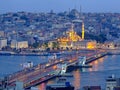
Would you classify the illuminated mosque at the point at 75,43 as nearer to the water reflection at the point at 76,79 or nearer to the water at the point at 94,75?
the water at the point at 94,75

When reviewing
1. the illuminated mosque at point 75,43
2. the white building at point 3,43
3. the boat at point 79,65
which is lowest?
the illuminated mosque at point 75,43

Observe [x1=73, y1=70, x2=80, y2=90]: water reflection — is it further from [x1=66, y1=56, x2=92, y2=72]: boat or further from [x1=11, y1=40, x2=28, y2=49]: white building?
[x1=11, y1=40, x2=28, y2=49]: white building

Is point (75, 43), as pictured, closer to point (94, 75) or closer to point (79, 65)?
point (79, 65)

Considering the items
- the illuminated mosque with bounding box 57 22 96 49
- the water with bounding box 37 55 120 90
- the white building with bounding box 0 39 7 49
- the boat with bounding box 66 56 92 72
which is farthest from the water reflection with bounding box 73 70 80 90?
the illuminated mosque with bounding box 57 22 96 49

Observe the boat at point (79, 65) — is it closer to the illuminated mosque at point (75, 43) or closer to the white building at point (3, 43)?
the white building at point (3, 43)

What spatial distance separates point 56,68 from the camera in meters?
24.6

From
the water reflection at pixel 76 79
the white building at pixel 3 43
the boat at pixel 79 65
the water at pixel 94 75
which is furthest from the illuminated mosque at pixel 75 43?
the water reflection at pixel 76 79

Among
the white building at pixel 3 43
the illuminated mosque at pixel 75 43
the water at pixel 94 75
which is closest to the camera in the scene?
the water at pixel 94 75

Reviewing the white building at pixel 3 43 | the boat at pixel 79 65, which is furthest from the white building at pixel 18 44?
the boat at pixel 79 65

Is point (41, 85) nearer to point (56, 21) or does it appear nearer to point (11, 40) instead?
point (11, 40)

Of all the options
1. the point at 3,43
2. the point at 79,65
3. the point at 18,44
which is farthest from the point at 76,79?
the point at 3,43

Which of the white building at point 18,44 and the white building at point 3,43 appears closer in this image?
the white building at point 3,43

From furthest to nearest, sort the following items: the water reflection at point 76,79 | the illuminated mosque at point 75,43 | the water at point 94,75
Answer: the illuminated mosque at point 75,43 → the water at point 94,75 → the water reflection at point 76,79

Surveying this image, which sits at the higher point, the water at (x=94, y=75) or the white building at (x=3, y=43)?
the water at (x=94, y=75)
